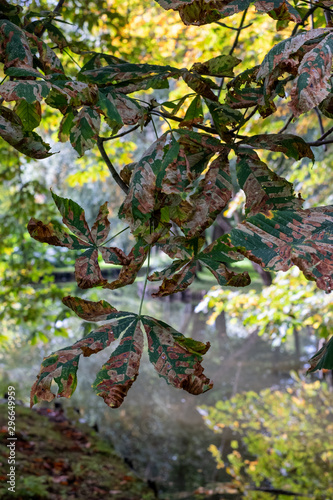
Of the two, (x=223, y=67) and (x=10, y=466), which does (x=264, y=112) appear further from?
(x=10, y=466)

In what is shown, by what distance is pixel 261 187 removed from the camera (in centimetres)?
71

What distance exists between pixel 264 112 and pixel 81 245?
0.35 meters

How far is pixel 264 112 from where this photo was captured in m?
0.71

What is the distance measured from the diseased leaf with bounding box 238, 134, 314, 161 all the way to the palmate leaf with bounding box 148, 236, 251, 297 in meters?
0.20

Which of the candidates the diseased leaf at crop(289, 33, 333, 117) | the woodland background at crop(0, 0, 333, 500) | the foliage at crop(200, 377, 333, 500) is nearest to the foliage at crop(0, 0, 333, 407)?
the diseased leaf at crop(289, 33, 333, 117)

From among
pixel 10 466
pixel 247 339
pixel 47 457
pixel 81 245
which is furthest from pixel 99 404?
pixel 81 245

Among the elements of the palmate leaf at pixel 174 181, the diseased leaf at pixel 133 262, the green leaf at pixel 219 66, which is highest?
the green leaf at pixel 219 66

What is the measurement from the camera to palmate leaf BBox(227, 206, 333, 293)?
51 centimetres

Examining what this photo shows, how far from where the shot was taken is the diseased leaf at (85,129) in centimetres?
67

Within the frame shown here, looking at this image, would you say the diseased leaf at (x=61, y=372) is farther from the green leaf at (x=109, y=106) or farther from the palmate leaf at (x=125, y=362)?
the green leaf at (x=109, y=106)

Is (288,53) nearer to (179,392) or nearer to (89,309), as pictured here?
(89,309)

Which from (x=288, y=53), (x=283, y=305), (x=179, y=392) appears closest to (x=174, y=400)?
(x=179, y=392)

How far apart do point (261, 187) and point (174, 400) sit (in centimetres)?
560

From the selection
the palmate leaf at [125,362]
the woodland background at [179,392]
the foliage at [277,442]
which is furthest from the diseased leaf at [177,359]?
the foliage at [277,442]
